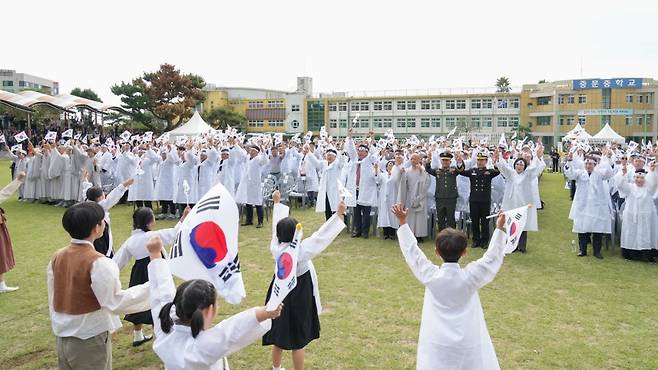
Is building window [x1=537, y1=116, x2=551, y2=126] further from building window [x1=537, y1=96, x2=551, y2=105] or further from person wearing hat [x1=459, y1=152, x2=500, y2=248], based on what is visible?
person wearing hat [x1=459, y1=152, x2=500, y2=248]

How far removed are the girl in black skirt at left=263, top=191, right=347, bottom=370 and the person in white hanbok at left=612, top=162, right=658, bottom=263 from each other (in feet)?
20.8

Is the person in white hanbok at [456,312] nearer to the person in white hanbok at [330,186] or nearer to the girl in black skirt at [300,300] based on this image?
the girl in black skirt at [300,300]

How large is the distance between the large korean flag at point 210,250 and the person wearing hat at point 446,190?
6.92m

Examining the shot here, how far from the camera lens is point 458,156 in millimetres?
10305

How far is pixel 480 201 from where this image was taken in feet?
29.3

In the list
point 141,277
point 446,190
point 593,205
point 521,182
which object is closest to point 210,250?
point 141,277

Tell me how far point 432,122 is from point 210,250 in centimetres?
5790

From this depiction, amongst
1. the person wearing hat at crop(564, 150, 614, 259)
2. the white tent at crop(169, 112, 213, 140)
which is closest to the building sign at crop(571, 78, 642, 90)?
the white tent at crop(169, 112, 213, 140)

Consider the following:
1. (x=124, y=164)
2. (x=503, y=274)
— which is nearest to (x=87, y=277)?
(x=503, y=274)

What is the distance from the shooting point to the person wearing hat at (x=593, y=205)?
841 cm

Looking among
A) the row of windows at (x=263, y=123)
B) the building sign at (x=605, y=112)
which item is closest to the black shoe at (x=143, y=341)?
the building sign at (x=605, y=112)

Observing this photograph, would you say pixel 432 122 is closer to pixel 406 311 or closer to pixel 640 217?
pixel 640 217

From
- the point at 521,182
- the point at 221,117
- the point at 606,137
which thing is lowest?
the point at 521,182

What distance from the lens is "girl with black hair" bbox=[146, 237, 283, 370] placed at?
2266 mm
